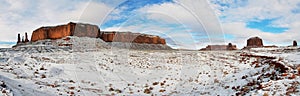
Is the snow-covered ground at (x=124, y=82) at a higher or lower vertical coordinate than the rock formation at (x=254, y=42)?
lower

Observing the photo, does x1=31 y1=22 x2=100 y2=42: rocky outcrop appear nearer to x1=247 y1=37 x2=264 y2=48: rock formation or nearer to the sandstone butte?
the sandstone butte

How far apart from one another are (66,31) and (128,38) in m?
19.9

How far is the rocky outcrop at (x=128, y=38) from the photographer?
79.2 m

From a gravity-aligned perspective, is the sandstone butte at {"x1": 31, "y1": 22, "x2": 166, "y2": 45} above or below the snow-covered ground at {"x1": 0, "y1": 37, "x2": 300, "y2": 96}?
above

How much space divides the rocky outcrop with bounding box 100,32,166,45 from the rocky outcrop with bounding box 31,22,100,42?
4856mm

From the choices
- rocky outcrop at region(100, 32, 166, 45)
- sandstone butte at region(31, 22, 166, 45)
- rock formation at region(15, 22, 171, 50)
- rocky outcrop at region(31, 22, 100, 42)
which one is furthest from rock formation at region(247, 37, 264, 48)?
rocky outcrop at region(31, 22, 100, 42)

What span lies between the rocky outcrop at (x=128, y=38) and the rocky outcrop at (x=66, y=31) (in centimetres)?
486

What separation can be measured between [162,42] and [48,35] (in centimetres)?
4886

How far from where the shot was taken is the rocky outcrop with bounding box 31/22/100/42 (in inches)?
2800

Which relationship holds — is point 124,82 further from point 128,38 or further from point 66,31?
point 128,38

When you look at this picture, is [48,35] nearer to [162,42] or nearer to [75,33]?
[75,33]

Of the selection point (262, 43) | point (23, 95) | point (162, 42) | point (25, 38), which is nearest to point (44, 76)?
point (23, 95)

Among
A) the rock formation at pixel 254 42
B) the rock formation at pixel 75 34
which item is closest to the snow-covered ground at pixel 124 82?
the rock formation at pixel 75 34

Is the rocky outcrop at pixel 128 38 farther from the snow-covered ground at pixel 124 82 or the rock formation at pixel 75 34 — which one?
the snow-covered ground at pixel 124 82
